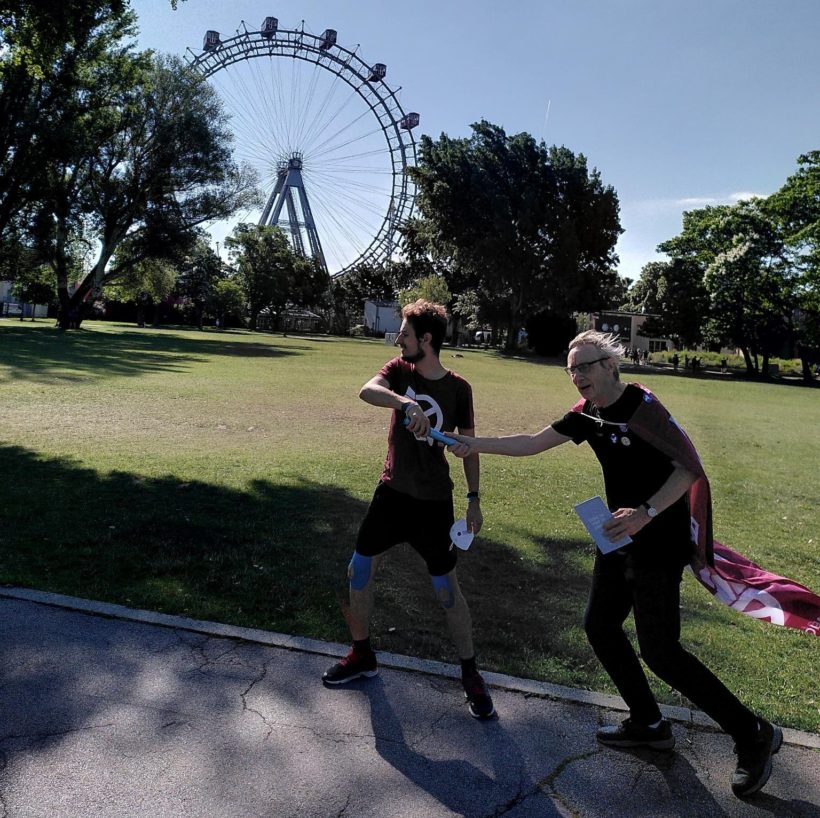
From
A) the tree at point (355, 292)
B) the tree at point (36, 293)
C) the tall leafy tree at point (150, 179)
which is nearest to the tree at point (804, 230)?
the tall leafy tree at point (150, 179)

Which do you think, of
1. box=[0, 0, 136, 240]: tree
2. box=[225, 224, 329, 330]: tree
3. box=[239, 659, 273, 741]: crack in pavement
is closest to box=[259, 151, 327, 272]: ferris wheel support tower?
box=[225, 224, 329, 330]: tree

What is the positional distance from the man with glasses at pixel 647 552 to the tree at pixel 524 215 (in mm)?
51892

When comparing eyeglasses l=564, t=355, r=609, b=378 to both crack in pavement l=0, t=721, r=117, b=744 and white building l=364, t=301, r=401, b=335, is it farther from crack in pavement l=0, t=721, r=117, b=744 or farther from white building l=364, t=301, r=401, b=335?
white building l=364, t=301, r=401, b=335

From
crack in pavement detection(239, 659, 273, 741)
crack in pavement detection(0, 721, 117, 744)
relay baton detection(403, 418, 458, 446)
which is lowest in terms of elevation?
crack in pavement detection(239, 659, 273, 741)

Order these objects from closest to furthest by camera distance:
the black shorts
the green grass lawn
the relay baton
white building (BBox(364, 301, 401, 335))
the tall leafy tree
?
1. the relay baton
2. the black shorts
3. the green grass lawn
4. the tall leafy tree
5. white building (BBox(364, 301, 401, 335))

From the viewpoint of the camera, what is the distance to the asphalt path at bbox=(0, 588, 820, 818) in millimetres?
2873

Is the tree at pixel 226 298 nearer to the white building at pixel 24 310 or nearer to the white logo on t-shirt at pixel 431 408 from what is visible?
the white building at pixel 24 310

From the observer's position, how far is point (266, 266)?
77.4 metres

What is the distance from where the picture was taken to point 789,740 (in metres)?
3.53

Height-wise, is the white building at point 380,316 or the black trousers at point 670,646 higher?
the white building at point 380,316

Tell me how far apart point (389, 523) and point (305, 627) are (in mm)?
1253

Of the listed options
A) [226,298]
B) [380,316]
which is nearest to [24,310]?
[226,298]

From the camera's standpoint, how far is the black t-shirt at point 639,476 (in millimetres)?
3166

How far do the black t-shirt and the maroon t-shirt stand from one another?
79 centimetres
